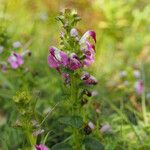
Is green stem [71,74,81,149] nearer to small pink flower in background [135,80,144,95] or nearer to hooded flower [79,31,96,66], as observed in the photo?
hooded flower [79,31,96,66]

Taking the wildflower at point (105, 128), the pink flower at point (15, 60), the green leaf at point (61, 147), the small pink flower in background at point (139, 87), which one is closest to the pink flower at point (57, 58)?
the green leaf at point (61, 147)

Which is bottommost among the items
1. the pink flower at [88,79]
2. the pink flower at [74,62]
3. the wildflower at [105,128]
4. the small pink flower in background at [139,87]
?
the wildflower at [105,128]

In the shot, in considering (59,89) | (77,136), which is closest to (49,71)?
(59,89)

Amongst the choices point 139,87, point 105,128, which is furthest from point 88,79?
point 139,87

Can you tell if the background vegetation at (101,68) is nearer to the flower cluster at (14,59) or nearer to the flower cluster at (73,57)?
the flower cluster at (14,59)

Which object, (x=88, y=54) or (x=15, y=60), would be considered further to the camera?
(x=15, y=60)

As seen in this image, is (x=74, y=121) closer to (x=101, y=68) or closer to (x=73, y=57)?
(x=73, y=57)

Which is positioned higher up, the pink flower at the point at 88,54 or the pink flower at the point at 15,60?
the pink flower at the point at 15,60
